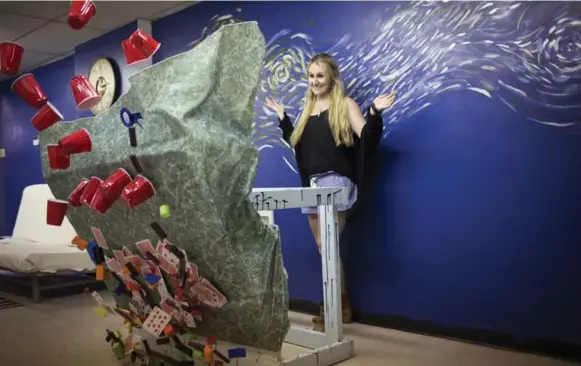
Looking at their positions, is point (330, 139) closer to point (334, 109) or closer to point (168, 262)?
point (334, 109)

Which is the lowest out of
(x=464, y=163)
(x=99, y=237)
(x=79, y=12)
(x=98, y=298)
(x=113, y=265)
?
(x=98, y=298)

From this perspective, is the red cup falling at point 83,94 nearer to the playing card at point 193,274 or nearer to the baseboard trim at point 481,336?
the playing card at point 193,274

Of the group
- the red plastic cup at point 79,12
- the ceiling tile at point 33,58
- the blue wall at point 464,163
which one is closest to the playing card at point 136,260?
the red plastic cup at point 79,12

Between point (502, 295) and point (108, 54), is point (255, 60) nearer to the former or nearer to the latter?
point (502, 295)

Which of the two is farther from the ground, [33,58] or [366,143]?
[33,58]

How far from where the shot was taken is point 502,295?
8.34 feet

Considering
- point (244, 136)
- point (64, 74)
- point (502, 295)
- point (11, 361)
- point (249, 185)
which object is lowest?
point (11, 361)

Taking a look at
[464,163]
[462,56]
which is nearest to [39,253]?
[464,163]

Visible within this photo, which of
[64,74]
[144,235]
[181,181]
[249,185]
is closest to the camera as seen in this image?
[181,181]

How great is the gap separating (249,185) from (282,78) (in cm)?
201

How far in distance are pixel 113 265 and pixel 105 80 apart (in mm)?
3173

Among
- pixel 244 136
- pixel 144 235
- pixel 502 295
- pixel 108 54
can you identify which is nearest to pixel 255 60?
pixel 244 136

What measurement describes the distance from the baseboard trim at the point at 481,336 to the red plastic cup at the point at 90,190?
185 centimetres

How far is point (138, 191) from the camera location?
4.95 feet
